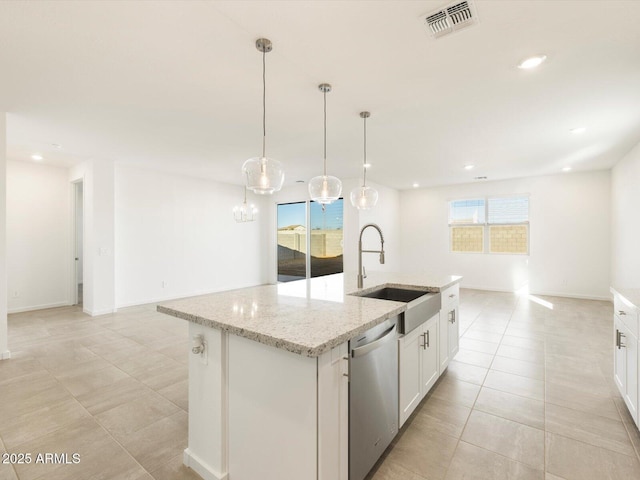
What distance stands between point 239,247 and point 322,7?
6.51 meters

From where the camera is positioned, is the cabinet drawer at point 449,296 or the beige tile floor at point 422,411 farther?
the cabinet drawer at point 449,296

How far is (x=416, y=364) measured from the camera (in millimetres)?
2158

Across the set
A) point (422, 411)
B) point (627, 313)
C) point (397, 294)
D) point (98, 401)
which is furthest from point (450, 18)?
point (98, 401)

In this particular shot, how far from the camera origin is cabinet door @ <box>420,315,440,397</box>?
89.6 inches

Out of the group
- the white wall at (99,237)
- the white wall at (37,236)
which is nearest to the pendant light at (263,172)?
the white wall at (99,237)

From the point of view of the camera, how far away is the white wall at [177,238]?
18.3ft

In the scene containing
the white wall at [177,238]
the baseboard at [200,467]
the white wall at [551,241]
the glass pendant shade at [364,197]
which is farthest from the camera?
the white wall at [551,241]

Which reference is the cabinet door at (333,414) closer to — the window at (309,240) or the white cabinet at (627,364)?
the white cabinet at (627,364)

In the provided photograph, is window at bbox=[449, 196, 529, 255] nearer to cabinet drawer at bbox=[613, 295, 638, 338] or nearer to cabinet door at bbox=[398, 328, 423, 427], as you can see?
cabinet drawer at bbox=[613, 295, 638, 338]

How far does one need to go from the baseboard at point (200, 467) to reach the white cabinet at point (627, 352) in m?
2.61

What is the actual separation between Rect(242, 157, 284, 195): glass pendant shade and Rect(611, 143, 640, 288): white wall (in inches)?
207

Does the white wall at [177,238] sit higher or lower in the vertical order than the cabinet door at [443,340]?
higher

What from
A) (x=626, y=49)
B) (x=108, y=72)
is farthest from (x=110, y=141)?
(x=626, y=49)

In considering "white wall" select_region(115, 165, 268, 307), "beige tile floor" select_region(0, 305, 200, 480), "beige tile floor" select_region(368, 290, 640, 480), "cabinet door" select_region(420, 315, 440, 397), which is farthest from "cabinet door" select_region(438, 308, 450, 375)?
"white wall" select_region(115, 165, 268, 307)
